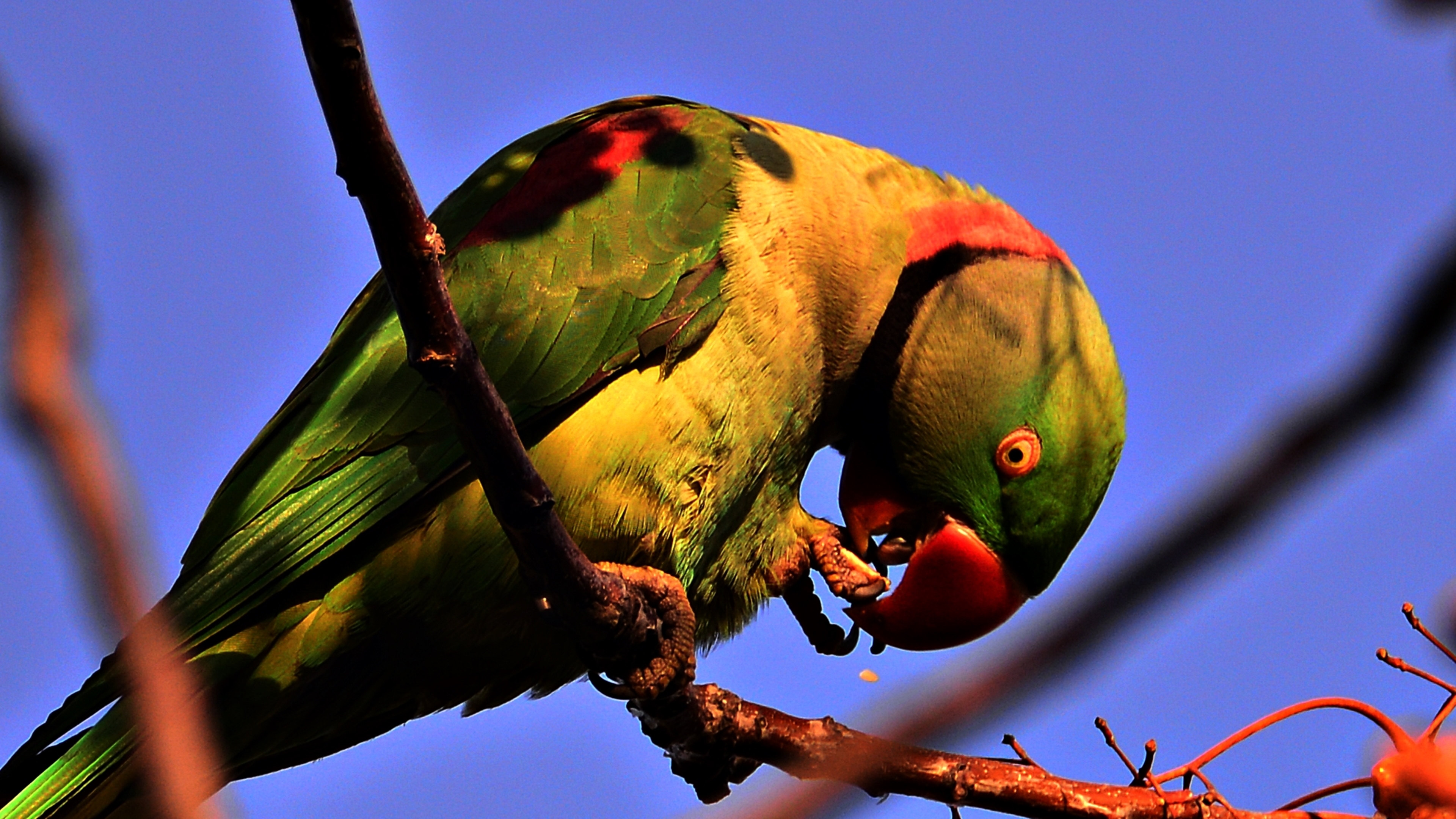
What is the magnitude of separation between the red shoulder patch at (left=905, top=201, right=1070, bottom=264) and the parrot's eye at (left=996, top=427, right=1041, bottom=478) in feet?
2.04

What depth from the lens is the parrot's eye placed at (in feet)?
13.0

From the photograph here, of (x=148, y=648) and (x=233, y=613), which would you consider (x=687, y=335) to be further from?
(x=148, y=648)

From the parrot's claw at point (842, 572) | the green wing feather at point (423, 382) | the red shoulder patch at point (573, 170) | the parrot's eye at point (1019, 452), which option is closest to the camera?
the green wing feather at point (423, 382)

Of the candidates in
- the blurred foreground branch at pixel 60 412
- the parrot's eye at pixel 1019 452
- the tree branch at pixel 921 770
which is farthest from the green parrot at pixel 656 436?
the blurred foreground branch at pixel 60 412

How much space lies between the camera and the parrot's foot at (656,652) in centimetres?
323

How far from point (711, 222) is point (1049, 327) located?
111cm

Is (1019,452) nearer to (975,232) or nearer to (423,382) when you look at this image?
(975,232)

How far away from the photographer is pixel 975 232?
167 inches

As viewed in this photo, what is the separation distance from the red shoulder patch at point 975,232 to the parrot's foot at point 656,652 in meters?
1.34

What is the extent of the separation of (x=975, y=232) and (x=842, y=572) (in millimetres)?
1159

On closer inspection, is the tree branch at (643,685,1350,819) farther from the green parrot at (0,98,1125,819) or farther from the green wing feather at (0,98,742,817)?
the green wing feather at (0,98,742,817)

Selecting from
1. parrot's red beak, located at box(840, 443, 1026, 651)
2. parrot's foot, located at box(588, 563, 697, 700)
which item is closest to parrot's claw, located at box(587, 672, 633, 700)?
parrot's foot, located at box(588, 563, 697, 700)

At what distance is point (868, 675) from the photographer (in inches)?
166

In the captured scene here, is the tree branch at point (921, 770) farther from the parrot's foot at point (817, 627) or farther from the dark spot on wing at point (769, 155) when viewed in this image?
the dark spot on wing at point (769, 155)
